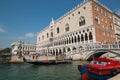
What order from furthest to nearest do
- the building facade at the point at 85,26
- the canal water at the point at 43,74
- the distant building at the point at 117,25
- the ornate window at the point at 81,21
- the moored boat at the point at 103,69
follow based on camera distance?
the distant building at the point at 117,25
the ornate window at the point at 81,21
the building facade at the point at 85,26
the canal water at the point at 43,74
the moored boat at the point at 103,69

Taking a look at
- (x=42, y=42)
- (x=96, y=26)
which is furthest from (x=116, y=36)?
(x=42, y=42)

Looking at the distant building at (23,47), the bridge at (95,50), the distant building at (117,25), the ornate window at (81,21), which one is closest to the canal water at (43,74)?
the bridge at (95,50)

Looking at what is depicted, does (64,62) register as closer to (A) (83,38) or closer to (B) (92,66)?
(A) (83,38)

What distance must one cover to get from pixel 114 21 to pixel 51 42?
22796 mm

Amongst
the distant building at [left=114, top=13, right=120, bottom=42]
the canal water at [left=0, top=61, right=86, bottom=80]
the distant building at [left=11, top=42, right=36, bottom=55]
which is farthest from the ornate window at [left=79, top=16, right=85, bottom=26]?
the distant building at [left=11, top=42, right=36, bottom=55]

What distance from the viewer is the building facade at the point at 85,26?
28769 millimetres

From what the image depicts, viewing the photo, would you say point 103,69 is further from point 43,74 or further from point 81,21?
point 81,21

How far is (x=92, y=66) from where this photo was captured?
373 inches

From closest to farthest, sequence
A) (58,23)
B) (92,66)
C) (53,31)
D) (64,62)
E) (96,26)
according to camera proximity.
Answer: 1. (92,66)
2. (64,62)
3. (96,26)
4. (58,23)
5. (53,31)

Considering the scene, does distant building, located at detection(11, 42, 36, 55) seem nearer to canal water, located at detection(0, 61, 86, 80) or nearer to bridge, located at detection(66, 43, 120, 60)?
bridge, located at detection(66, 43, 120, 60)

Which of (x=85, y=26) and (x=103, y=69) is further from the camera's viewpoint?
(x=85, y=26)

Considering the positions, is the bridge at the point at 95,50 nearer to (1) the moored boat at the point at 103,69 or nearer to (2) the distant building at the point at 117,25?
(1) the moored boat at the point at 103,69

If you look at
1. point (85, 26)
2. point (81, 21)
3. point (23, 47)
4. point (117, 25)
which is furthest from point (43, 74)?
point (23, 47)

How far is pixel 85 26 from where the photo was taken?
30.1m
